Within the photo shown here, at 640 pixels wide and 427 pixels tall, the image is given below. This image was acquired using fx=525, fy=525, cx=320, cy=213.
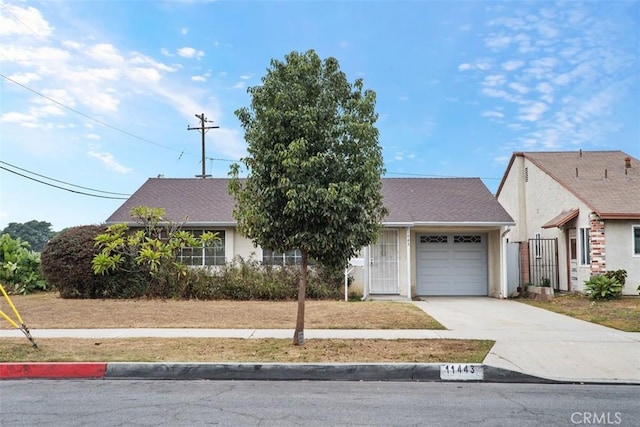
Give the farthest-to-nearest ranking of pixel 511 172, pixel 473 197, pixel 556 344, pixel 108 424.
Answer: pixel 511 172
pixel 473 197
pixel 556 344
pixel 108 424

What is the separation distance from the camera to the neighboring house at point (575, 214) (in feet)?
56.9

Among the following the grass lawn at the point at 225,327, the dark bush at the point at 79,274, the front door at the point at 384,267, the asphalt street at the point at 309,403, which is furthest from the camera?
the front door at the point at 384,267

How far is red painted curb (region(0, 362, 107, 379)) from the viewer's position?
25.0 ft

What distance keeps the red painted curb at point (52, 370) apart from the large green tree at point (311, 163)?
3.18 m

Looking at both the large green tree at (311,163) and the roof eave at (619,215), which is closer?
the large green tree at (311,163)

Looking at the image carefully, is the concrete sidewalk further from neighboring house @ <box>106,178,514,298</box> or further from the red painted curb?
neighboring house @ <box>106,178,514,298</box>

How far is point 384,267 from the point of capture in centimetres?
1842

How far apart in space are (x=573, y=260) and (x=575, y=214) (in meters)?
1.75

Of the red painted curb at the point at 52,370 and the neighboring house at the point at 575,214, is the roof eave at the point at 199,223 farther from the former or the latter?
the neighboring house at the point at 575,214

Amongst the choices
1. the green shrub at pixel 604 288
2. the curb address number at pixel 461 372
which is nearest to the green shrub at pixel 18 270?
the curb address number at pixel 461 372

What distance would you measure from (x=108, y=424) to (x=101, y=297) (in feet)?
42.4

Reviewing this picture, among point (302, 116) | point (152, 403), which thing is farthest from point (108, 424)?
point (302, 116)

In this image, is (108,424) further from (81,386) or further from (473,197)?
(473,197)

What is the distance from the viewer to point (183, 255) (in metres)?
18.8
